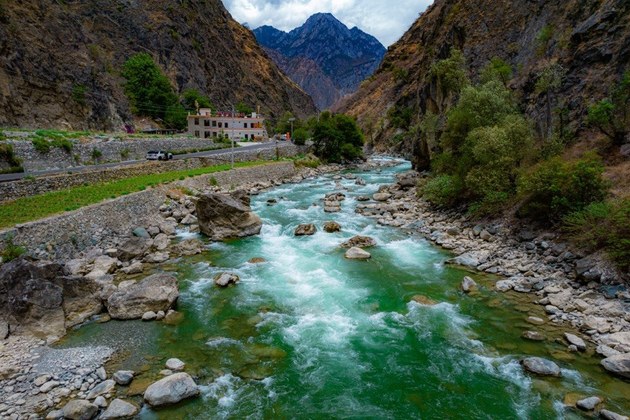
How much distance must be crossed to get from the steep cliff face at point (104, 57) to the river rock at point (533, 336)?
5439cm

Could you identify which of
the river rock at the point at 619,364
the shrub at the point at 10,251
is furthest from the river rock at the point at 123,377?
the river rock at the point at 619,364

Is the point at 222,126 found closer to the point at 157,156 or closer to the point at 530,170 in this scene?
the point at 157,156

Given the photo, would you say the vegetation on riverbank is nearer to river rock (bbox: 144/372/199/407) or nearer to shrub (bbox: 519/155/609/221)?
shrub (bbox: 519/155/609/221)

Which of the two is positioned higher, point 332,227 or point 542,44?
point 542,44

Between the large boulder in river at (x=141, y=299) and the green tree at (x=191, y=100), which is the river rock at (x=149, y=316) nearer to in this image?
the large boulder in river at (x=141, y=299)

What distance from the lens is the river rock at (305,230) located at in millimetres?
24109

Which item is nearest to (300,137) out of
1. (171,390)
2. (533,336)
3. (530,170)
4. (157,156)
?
(157,156)

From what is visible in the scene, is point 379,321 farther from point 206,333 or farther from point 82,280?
point 82,280

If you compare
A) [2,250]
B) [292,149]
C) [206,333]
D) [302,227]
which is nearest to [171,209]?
[302,227]

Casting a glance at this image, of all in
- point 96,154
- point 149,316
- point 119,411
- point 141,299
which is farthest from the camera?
point 96,154

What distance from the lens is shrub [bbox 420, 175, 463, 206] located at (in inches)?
1057

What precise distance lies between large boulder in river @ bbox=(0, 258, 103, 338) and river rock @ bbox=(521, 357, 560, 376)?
14190 mm

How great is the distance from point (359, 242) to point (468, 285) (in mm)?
7434

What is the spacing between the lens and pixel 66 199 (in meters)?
22.8
